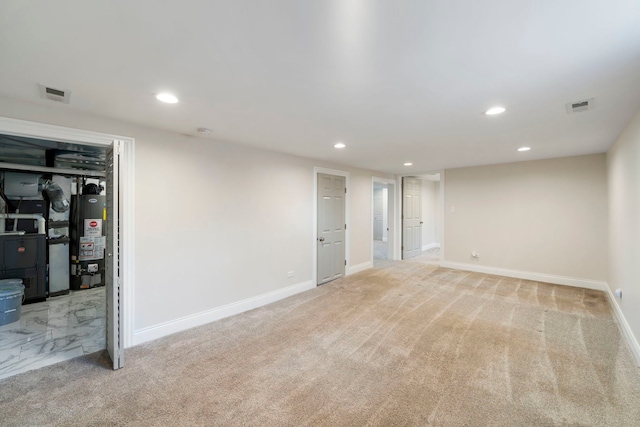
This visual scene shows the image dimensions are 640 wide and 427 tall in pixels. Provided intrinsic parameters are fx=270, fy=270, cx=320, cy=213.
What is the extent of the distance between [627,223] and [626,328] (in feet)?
3.79

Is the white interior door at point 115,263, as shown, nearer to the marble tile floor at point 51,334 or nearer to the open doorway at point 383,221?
the marble tile floor at point 51,334

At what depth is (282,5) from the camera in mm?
1194

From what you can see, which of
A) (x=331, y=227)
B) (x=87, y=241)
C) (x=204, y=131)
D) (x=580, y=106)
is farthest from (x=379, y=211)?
(x=87, y=241)

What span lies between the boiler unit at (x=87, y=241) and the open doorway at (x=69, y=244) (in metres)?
0.01

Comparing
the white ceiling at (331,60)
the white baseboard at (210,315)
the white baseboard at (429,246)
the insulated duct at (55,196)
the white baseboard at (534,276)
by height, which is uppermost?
the white ceiling at (331,60)

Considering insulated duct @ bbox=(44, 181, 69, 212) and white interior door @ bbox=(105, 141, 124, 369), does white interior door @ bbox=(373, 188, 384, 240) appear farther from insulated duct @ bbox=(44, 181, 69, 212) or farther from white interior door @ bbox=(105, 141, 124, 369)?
white interior door @ bbox=(105, 141, 124, 369)

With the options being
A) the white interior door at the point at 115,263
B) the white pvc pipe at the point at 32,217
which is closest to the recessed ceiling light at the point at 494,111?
the white interior door at the point at 115,263

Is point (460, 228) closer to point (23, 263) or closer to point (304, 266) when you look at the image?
point (304, 266)

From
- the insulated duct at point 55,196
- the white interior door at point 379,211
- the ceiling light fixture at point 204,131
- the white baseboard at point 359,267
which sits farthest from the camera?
the white interior door at point 379,211

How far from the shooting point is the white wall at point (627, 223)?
2572 millimetres

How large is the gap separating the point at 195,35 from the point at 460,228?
6173mm

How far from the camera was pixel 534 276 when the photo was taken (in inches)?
203

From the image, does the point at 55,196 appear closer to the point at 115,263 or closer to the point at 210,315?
the point at 115,263

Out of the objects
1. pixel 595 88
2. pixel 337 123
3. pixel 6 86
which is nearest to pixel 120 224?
pixel 6 86
